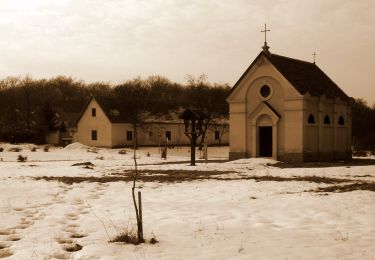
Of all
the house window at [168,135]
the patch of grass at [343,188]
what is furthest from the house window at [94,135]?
the patch of grass at [343,188]

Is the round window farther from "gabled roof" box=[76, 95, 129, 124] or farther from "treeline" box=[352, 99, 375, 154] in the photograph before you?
"gabled roof" box=[76, 95, 129, 124]

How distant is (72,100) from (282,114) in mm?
81884

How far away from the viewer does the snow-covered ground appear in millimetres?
7223

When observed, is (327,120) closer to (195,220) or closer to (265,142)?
(265,142)

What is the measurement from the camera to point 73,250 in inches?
296

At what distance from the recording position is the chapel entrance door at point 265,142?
103 ft

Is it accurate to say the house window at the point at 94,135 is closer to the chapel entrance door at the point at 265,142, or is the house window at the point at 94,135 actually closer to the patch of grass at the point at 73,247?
the chapel entrance door at the point at 265,142

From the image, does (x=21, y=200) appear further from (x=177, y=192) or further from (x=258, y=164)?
(x=258, y=164)

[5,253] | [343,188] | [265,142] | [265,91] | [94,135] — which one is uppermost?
[265,91]

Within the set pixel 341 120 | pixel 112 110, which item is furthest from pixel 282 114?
pixel 112 110

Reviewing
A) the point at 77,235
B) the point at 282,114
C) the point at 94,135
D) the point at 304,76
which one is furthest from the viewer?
the point at 94,135

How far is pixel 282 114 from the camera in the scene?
30.0m

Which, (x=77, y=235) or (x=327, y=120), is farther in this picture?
(x=327, y=120)

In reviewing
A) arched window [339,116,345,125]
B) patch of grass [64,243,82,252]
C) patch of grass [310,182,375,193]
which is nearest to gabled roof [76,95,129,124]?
arched window [339,116,345,125]
